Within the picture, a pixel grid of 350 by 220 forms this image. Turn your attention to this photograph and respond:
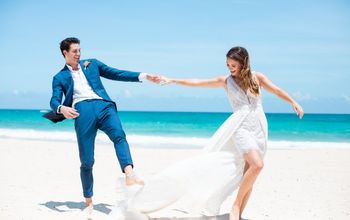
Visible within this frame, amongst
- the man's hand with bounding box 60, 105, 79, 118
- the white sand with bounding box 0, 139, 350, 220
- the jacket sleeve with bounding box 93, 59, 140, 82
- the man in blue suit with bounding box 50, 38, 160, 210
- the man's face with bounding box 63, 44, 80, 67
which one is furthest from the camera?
the white sand with bounding box 0, 139, 350, 220

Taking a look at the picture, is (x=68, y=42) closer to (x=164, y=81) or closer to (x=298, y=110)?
(x=164, y=81)

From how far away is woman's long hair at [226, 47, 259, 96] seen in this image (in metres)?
4.74

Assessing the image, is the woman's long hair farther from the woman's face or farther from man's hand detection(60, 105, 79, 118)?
man's hand detection(60, 105, 79, 118)

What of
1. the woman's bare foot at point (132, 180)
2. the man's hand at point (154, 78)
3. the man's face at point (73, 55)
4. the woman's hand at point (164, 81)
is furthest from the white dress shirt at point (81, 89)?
the woman's bare foot at point (132, 180)

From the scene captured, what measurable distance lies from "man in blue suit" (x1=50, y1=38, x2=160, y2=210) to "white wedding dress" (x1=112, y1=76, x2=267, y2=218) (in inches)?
20.0

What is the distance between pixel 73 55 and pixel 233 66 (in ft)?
6.38

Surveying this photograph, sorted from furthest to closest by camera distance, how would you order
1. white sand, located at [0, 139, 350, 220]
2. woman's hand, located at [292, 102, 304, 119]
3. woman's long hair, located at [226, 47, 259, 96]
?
white sand, located at [0, 139, 350, 220]
woman's hand, located at [292, 102, 304, 119]
woman's long hair, located at [226, 47, 259, 96]

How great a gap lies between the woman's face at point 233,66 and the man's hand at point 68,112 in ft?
5.99

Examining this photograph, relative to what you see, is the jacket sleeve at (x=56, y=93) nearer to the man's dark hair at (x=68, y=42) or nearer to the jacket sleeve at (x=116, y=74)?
the man's dark hair at (x=68, y=42)

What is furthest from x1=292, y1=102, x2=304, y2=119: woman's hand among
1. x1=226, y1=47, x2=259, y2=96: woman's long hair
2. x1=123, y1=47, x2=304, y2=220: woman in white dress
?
x1=226, y1=47, x2=259, y2=96: woman's long hair

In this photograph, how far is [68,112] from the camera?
5.16 metres

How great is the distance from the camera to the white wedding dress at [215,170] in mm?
4844

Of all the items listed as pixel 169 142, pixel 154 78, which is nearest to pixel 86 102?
pixel 154 78

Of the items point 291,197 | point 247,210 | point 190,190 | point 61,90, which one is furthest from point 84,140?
point 291,197
